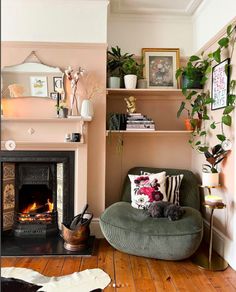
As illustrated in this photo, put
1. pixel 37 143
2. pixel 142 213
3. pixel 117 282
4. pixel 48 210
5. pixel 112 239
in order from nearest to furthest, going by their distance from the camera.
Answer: pixel 117 282, pixel 112 239, pixel 142 213, pixel 37 143, pixel 48 210

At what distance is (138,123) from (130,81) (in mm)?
480

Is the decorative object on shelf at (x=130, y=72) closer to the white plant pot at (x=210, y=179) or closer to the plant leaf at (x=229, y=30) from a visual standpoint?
the plant leaf at (x=229, y=30)

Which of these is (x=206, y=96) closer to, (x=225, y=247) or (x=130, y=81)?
(x=130, y=81)

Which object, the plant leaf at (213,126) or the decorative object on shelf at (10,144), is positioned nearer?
the plant leaf at (213,126)

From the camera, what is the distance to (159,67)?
130 inches

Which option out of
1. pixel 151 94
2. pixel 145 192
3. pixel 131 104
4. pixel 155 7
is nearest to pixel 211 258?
pixel 145 192

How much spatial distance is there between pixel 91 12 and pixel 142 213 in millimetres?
2231

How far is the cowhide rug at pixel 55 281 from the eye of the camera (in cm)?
202

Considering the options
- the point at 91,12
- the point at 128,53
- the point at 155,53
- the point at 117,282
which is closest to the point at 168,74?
the point at 155,53

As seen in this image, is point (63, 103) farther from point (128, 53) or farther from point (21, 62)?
point (128, 53)

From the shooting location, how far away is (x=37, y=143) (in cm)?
293

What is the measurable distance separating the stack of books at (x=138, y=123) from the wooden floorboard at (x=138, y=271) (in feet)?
4.31

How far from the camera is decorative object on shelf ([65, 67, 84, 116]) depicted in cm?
297

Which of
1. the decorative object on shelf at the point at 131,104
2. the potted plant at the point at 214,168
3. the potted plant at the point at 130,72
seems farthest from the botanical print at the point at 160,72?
the potted plant at the point at 214,168
